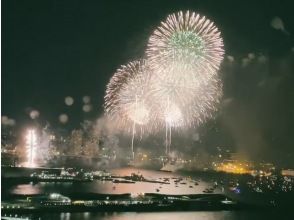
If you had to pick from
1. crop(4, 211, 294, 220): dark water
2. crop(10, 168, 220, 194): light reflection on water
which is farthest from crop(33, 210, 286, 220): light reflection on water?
crop(10, 168, 220, 194): light reflection on water

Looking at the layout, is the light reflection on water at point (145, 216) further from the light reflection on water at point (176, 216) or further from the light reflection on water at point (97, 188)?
the light reflection on water at point (97, 188)

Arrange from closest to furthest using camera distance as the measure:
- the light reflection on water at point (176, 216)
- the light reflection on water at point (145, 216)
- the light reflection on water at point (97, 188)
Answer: the light reflection on water at point (145, 216)
the light reflection on water at point (176, 216)
the light reflection on water at point (97, 188)

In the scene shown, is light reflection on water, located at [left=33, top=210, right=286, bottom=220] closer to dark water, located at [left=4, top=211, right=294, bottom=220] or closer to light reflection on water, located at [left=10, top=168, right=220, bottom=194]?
dark water, located at [left=4, top=211, right=294, bottom=220]

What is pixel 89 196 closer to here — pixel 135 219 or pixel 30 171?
pixel 135 219

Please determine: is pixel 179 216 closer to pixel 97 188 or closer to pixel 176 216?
pixel 176 216

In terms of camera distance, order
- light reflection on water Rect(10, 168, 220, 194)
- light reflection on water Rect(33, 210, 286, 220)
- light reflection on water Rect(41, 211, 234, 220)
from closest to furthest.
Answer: light reflection on water Rect(41, 211, 234, 220) → light reflection on water Rect(33, 210, 286, 220) → light reflection on water Rect(10, 168, 220, 194)

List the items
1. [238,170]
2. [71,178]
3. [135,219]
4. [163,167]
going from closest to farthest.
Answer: [135,219] → [71,178] → [238,170] → [163,167]

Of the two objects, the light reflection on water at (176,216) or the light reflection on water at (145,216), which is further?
the light reflection on water at (176,216)

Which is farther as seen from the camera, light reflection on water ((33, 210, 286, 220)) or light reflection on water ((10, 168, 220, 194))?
light reflection on water ((10, 168, 220, 194))

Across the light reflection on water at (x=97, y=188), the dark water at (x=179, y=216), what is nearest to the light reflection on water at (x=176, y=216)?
the dark water at (x=179, y=216)

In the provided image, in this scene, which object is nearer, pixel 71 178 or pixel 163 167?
pixel 71 178

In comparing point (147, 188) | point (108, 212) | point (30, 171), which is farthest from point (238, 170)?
point (108, 212)
